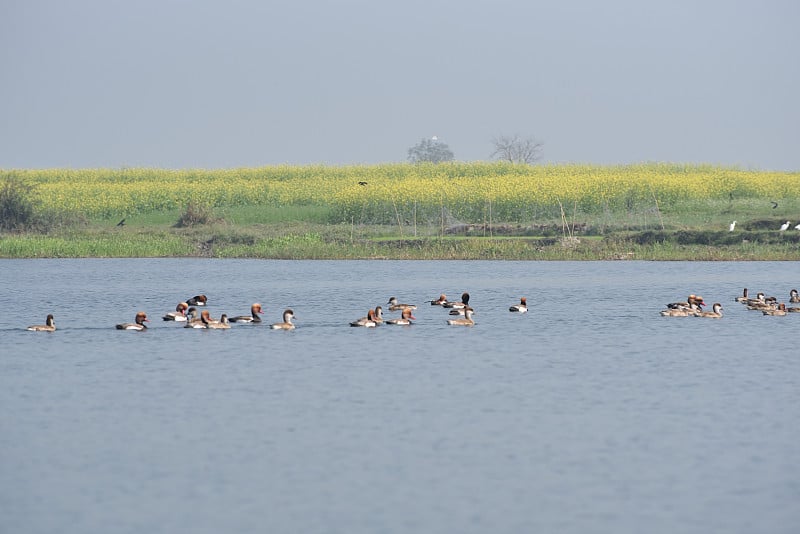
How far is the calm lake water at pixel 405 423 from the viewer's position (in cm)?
1614

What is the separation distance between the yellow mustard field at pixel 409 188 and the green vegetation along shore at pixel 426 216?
132 millimetres

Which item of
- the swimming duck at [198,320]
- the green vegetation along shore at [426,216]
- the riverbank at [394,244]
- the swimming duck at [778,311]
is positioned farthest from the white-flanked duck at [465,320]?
the green vegetation along shore at [426,216]

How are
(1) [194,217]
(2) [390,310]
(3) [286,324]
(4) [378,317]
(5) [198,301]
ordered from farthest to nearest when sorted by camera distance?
1. (1) [194,217]
2. (5) [198,301]
3. (2) [390,310]
4. (4) [378,317]
5. (3) [286,324]

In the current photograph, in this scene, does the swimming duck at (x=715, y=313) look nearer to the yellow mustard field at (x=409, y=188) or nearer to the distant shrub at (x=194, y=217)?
the yellow mustard field at (x=409, y=188)

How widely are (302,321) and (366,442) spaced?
17193 mm

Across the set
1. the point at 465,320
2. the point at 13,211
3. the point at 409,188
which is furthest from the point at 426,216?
the point at 465,320

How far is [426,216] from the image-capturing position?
254ft

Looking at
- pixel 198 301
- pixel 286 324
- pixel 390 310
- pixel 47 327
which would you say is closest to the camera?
pixel 47 327

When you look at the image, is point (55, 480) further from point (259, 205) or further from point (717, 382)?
point (259, 205)

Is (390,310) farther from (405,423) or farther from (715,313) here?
(405,423)

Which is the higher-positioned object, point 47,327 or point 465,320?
point 47,327

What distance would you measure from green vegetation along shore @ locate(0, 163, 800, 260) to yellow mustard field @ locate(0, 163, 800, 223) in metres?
0.13

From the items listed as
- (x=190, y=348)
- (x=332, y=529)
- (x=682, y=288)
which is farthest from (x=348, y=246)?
(x=332, y=529)

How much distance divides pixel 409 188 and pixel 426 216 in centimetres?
389
